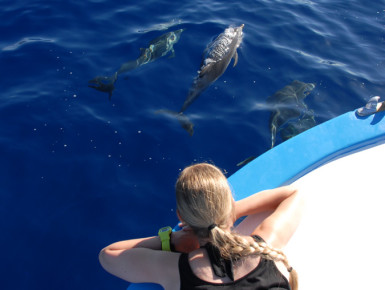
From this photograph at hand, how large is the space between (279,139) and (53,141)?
10.9ft

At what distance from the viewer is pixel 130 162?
4984mm

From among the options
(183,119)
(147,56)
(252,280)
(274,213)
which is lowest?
(183,119)

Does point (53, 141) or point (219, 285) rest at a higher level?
point (219, 285)

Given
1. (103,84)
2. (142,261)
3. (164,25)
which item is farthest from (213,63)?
(142,261)

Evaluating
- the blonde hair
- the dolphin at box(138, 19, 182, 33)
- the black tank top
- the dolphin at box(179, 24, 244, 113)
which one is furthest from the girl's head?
the dolphin at box(138, 19, 182, 33)

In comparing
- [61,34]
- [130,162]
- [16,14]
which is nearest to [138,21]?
[61,34]

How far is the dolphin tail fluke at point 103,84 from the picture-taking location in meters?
6.09

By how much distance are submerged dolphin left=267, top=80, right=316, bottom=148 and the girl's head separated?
11.1 ft

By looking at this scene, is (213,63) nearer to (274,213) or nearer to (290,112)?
(290,112)

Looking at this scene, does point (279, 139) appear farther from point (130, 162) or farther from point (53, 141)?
point (53, 141)

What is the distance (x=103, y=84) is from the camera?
20.1 ft

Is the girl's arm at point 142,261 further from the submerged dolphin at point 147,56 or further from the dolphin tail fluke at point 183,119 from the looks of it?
the submerged dolphin at point 147,56

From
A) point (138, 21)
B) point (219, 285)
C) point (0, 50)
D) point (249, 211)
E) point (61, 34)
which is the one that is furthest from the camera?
point (138, 21)

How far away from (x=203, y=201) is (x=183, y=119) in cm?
365
